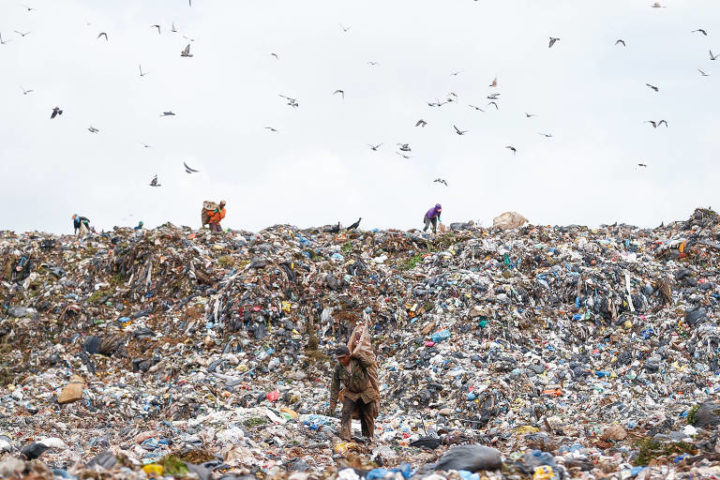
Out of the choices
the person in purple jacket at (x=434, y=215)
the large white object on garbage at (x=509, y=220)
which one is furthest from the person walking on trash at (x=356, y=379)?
the large white object on garbage at (x=509, y=220)

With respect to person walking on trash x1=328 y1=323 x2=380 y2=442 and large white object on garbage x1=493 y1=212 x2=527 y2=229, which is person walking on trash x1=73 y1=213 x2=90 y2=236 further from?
person walking on trash x1=328 y1=323 x2=380 y2=442

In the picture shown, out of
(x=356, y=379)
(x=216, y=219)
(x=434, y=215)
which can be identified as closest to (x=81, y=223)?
(x=216, y=219)

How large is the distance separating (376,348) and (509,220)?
768 centimetres

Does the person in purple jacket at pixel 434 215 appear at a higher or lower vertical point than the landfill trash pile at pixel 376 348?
higher

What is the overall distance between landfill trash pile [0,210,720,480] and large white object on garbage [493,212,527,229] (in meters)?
0.80

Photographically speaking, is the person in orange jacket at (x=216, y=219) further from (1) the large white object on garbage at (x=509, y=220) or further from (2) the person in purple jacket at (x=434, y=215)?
(1) the large white object on garbage at (x=509, y=220)

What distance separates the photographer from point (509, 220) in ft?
62.1

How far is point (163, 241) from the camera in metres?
15.4

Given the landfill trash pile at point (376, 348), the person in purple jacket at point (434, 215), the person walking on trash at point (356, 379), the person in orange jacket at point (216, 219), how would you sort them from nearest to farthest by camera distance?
the landfill trash pile at point (376, 348)
the person walking on trash at point (356, 379)
the person in orange jacket at point (216, 219)
the person in purple jacket at point (434, 215)

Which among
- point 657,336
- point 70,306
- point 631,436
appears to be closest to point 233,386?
point 70,306

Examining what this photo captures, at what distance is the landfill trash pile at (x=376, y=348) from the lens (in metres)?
6.97

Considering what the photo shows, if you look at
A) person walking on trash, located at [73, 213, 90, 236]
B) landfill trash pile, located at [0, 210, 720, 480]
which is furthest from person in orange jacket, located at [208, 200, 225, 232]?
person walking on trash, located at [73, 213, 90, 236]

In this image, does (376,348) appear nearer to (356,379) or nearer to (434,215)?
(356,379)

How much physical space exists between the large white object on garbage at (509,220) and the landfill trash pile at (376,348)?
797mm
